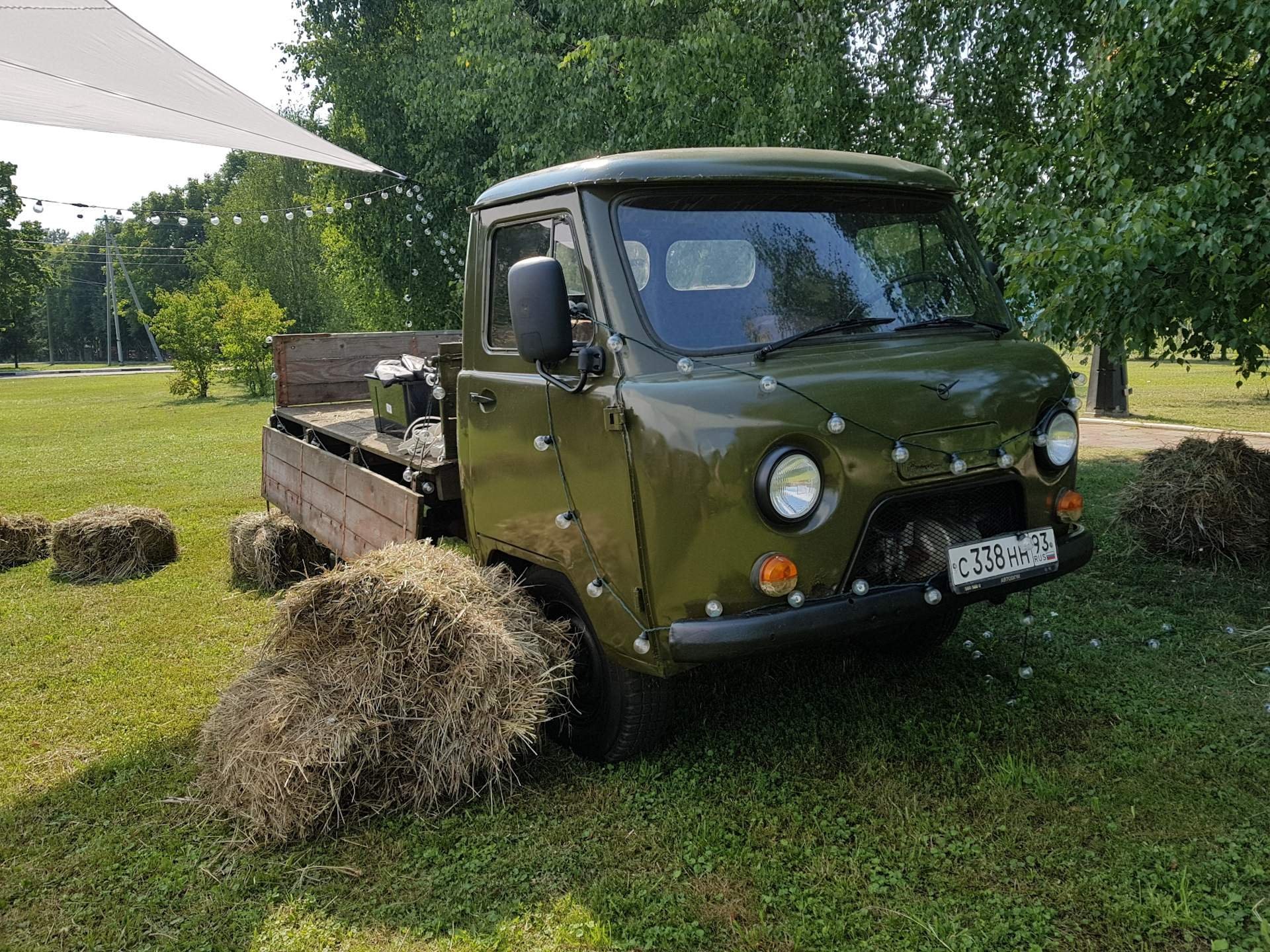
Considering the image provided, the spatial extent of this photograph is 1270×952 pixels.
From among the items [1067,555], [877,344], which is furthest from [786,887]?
[877,344]

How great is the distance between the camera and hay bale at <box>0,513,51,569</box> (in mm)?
8227

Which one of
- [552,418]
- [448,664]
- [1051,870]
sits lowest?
[1051,870]

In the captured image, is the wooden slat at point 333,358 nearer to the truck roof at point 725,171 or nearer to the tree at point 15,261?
the truck roof at point 725,171

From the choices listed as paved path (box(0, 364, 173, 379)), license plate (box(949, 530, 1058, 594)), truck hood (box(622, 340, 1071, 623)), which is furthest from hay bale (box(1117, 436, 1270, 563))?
paved path (box(0, 364, 173, 379))

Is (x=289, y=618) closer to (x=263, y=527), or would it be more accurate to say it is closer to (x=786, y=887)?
(x=786, y=887)

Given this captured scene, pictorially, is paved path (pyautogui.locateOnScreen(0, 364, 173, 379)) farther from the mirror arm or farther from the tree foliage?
the mirror arm

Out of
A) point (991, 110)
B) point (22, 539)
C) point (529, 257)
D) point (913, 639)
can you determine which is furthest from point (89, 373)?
point (913, 639)

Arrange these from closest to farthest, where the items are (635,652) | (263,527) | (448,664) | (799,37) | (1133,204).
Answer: (635,652) < (448,664) < (1133,204) < (263,527) < (799,37)

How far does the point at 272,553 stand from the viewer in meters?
7.14

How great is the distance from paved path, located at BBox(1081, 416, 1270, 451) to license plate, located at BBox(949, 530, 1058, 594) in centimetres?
864

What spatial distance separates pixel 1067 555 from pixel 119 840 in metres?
3.87

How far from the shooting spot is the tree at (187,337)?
2991cm

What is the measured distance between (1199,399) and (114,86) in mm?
18905

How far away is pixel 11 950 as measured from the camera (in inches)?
121
